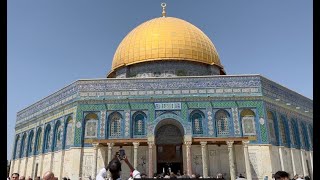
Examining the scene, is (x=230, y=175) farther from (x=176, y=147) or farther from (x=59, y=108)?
(x=59, y=108)

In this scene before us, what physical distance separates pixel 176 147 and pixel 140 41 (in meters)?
9.62

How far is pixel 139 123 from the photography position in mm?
18719

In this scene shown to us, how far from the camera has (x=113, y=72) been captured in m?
25.0

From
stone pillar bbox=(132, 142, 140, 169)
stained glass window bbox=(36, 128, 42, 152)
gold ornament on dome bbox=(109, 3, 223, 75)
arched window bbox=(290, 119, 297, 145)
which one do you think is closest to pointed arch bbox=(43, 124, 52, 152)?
stained glass window bbox=(36, 128, 42, 152)

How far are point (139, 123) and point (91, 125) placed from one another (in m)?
3.13

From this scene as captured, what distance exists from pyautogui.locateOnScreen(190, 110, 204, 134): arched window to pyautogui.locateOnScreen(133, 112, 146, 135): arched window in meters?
3.13

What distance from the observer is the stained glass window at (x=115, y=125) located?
60.7ft

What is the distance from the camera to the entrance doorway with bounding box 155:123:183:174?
60.8ft

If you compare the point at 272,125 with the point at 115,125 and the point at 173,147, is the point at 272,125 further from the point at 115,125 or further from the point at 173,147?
the point at 115,125

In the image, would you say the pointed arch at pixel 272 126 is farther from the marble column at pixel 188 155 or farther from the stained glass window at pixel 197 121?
the marble column at pixel 188 155

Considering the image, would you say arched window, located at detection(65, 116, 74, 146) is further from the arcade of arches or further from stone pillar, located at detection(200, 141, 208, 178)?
stone pillar, located at detection(200, 141, 208, 178)

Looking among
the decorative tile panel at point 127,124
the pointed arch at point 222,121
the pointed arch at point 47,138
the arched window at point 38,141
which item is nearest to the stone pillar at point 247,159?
the pointed arch at point 222,121
